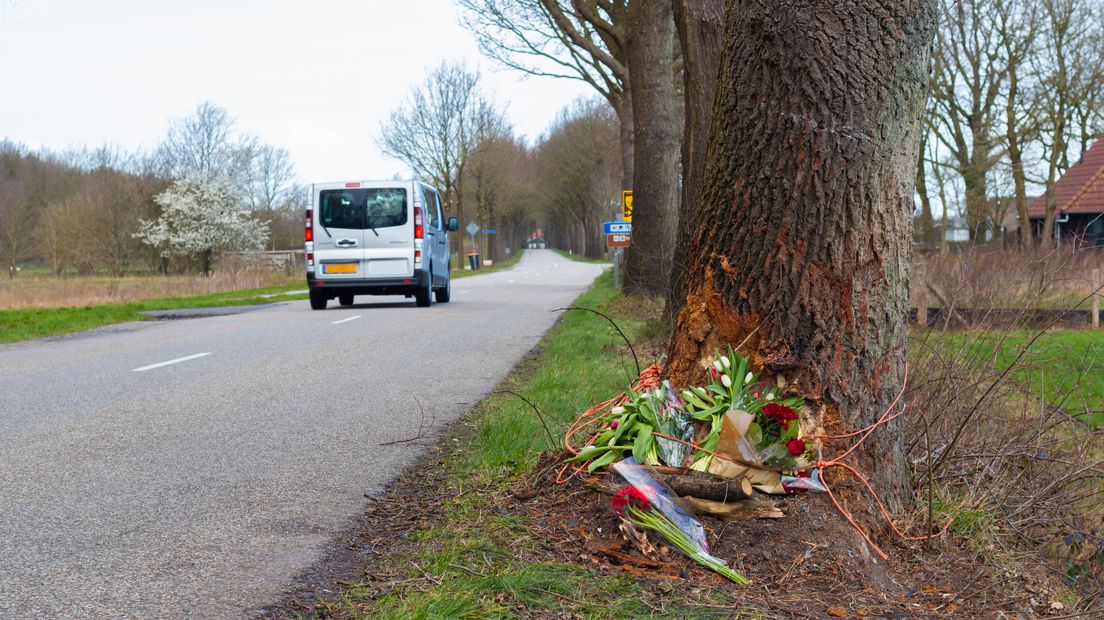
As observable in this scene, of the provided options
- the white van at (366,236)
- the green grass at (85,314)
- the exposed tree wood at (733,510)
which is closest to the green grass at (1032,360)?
the exposed tree wood at (733,510)

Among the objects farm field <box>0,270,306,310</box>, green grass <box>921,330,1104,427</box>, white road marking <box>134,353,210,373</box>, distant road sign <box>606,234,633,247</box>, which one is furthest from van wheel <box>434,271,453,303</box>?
green grass <box>921,330,1104,427</box>

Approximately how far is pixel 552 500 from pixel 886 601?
1.36m

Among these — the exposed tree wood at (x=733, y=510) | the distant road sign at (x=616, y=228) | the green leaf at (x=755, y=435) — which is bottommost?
the exposed tree wood at (x=733, y=510)

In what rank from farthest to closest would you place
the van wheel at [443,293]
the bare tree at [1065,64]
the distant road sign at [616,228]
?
1. the bare tree at [1065,64]
2. the distant road sign at [616,228]
3. the van wheel at [443,293]

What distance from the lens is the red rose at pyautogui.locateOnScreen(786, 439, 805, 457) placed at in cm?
362

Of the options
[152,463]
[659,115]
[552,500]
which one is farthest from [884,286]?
[659,115]

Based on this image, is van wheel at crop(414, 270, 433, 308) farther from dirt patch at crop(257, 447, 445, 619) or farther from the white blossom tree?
the white blossom tree

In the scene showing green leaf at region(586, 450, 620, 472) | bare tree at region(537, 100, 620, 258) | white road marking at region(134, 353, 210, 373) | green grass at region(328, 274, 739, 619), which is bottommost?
green grass at region(328, 274, 739, 619)

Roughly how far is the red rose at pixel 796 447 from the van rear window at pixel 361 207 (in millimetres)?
16445

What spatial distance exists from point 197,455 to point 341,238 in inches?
549

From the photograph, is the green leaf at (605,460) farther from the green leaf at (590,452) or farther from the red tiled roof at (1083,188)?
the red tiled roof at (1083,188)

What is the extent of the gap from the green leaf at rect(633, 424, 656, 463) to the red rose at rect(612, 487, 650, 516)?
0.60ft

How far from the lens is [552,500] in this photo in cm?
411

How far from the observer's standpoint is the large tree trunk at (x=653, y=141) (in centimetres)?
1641
